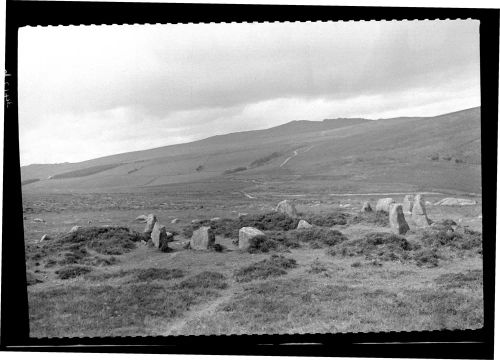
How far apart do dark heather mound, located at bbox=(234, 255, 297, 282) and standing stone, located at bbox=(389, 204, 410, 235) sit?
1.43 meters

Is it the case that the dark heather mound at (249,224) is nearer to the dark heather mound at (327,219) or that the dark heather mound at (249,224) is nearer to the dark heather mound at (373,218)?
the dark heather mound at (327,219)

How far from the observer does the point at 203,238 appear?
7000 millimetres

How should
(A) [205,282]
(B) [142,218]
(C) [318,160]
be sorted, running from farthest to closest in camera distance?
(C) [318,160]
(B) [142,218]
(A) [205,282]

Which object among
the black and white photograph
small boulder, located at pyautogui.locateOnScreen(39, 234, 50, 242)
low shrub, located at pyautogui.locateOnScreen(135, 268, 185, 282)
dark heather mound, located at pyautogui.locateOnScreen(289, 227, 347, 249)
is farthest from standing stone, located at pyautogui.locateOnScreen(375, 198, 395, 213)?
small boulder, located at pyautogui.locateOnScreen(39, 234, 50, 242)

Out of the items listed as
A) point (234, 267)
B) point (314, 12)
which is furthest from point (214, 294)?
point (314, 12)

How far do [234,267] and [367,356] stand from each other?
6.84 feet

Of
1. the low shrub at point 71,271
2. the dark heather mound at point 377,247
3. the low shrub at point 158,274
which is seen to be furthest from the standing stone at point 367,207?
the low shrub at point 71,271

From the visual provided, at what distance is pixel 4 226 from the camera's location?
690 centimetres

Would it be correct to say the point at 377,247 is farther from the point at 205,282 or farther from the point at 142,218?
the point at 142,218

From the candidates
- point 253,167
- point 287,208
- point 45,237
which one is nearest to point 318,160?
point 287,208

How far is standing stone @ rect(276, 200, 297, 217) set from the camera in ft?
23.1

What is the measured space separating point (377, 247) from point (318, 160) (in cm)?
142

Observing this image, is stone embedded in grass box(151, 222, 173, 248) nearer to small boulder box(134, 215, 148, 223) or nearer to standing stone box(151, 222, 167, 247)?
standing stone box(151, 222, 167, 247)

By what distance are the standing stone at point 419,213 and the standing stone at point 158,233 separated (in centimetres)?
337
